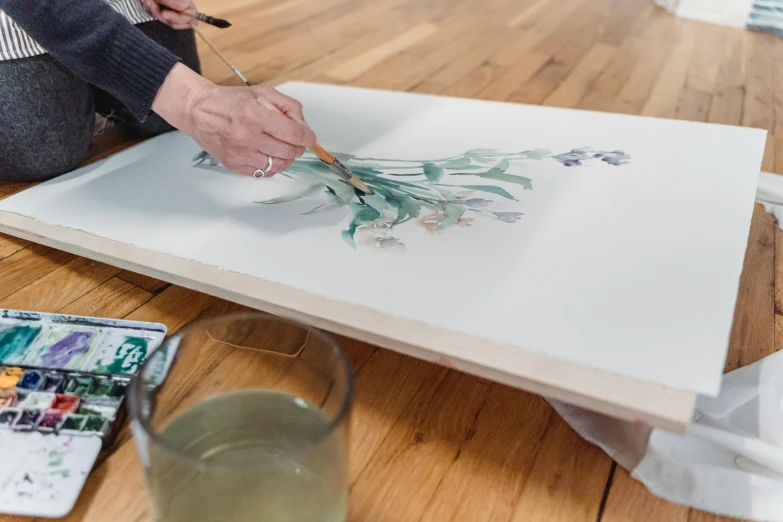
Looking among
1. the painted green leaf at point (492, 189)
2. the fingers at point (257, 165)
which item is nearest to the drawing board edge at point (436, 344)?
the fingers at point (257, 165)

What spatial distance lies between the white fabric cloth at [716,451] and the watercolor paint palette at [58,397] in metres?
0.33

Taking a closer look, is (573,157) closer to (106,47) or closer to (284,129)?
(284,129)

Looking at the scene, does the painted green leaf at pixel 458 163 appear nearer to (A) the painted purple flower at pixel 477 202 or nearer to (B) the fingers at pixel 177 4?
(A) the painted purple flower at pixel 477 202

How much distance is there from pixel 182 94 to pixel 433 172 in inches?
10.6

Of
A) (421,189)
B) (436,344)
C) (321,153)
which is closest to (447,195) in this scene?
(421,189)

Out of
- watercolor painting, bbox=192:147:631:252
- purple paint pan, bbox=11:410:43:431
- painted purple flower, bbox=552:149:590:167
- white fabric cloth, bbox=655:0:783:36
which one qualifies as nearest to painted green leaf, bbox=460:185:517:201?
watercolor painting, bbox=192:147:631:252

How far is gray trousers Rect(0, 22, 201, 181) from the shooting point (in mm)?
752

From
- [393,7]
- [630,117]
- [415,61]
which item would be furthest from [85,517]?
[393,7]

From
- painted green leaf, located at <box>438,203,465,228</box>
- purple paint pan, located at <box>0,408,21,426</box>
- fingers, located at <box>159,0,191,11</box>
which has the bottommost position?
purple paint pan, located at <box>0,408,21,426</box>

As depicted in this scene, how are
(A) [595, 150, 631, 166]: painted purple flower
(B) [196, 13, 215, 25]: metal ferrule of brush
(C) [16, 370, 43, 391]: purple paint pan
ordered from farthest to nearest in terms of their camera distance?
(B) [196, 13, 215, 25]: metal ferrule of brush → (A) [595, 150, 631, 166]: painted purple flower → (C) [16, 370, 43, 391]: purple paint pan

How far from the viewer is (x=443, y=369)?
545 millimetres

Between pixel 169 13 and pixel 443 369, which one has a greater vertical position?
pixel 169 13

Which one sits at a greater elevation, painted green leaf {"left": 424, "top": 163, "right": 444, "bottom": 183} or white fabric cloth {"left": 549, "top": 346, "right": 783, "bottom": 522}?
painted green leaf {"left": 424, "top": 163, "right": 444, "bottom": 183}

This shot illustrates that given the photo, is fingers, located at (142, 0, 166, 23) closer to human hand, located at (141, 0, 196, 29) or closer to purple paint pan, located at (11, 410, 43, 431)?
human hand, located at (141, 0, 196, 29)
